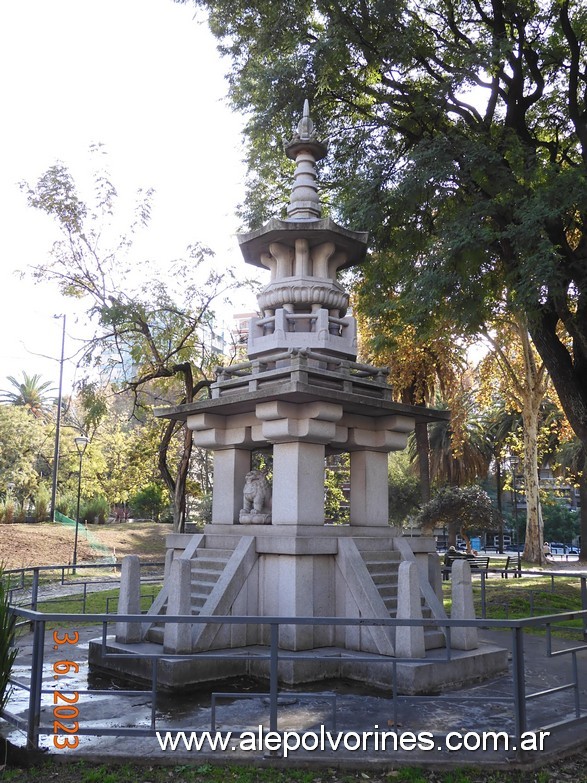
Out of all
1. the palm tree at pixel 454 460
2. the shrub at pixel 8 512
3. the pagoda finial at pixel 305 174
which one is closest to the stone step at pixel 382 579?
the pagoda finial at pixel 305 174

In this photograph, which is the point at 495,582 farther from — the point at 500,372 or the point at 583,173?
the point at 583,173

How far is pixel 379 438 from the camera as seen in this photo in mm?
10492

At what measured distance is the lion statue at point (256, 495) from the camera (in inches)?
397

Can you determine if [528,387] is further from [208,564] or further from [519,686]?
[519,686]

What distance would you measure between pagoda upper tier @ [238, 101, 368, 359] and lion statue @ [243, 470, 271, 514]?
83.5 inches

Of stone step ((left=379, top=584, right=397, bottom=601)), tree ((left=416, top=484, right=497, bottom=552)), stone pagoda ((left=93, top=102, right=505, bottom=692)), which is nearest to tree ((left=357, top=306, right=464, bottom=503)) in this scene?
tree ((left=416, top=484, right=497, bottom=552))

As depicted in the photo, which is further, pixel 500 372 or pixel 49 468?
pixel 49 468

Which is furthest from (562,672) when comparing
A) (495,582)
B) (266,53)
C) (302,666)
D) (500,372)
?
(500,372)

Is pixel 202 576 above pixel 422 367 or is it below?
below

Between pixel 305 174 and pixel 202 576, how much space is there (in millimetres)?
6951

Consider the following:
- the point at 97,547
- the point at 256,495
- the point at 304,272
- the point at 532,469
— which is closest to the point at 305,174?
the point at 304,272

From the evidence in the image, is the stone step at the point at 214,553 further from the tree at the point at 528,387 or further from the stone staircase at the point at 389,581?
the tree at the point at 528,387

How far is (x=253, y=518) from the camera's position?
9.97 metres

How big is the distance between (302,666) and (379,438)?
375 centimetres
